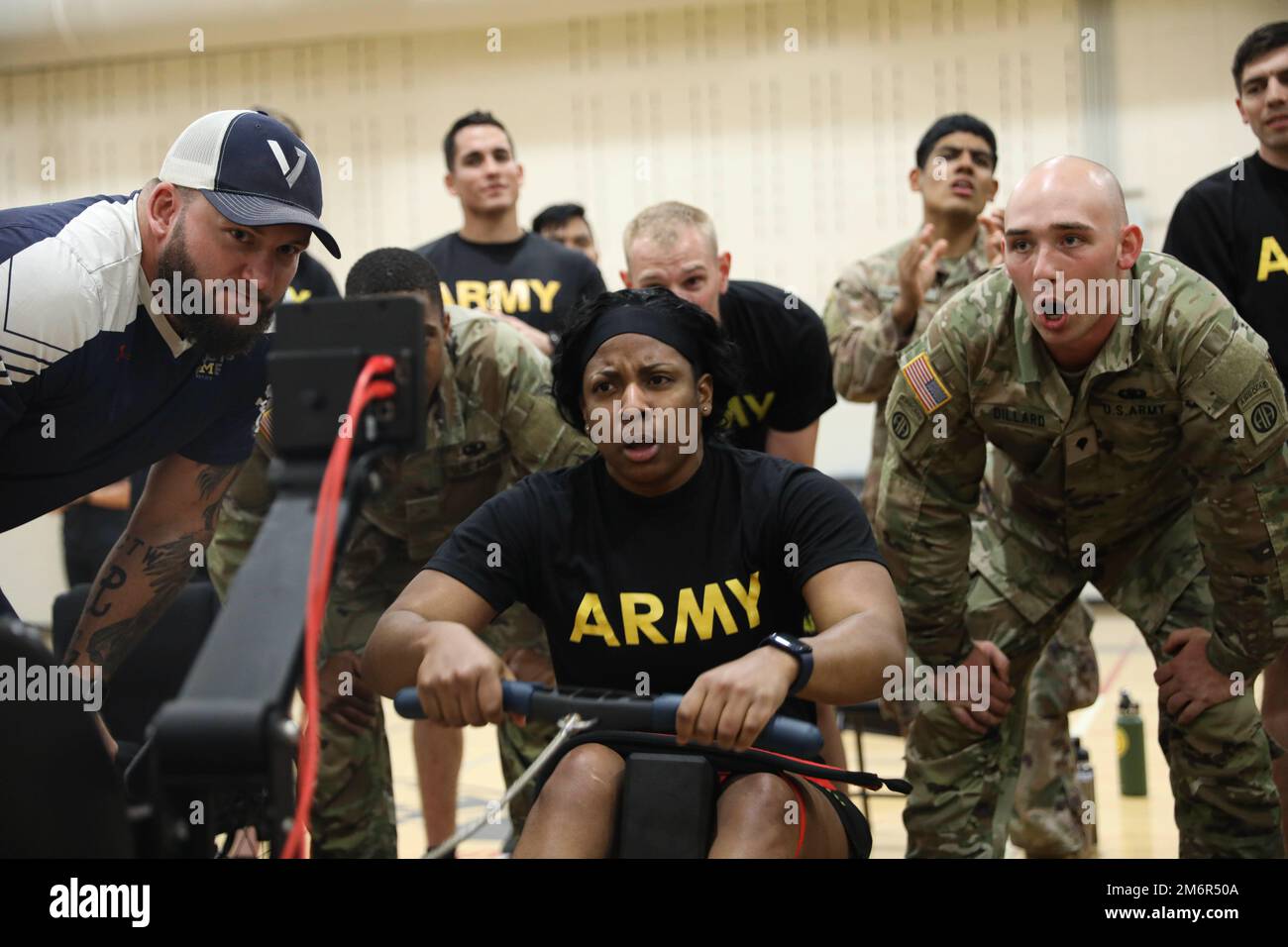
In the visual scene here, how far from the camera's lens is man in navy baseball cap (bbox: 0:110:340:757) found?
209cm

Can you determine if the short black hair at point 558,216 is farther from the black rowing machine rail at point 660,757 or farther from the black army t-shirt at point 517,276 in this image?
the black rowing machine rail at point 660,757

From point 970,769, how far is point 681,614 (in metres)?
1.07

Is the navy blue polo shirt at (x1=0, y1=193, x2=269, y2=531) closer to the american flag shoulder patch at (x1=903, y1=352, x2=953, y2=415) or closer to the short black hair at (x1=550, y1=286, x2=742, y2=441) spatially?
the short black hair at (x1=550, y1=286, x2=742, y2=441)

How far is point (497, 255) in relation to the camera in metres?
4.37

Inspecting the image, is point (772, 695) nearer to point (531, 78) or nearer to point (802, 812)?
point (802, 812)

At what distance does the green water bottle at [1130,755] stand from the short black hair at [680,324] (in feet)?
7.67

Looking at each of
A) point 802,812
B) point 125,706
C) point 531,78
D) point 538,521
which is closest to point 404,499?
point 125,706

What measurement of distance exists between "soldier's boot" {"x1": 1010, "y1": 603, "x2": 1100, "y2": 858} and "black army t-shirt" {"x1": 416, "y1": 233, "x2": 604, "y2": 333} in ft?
5.85

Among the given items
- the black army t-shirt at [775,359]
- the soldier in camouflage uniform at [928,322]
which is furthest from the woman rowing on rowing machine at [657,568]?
the soldier in camouflage uniform at [928,322]

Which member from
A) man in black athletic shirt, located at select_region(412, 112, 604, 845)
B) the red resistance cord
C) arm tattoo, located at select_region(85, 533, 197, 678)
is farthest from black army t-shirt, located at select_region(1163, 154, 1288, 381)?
the red resistance cord

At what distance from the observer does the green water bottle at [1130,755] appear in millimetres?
4129
